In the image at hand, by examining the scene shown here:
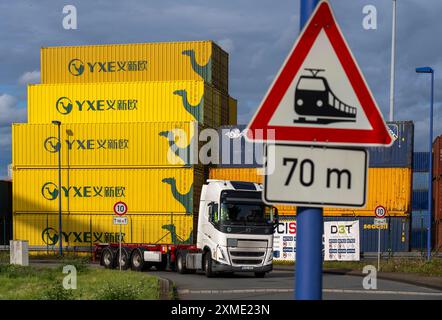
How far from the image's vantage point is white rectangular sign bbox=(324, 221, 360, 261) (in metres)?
32.7

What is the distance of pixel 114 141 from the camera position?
39.6m

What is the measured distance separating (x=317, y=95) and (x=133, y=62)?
37714 mm

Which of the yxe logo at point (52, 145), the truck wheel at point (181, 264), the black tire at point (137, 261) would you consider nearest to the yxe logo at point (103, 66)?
the yxe logo at point (52, 145)

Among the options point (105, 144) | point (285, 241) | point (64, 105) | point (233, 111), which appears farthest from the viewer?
point (233, 111)

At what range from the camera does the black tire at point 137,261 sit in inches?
1054

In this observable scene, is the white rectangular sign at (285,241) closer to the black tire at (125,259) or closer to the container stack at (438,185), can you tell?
the black tire at (125,259)

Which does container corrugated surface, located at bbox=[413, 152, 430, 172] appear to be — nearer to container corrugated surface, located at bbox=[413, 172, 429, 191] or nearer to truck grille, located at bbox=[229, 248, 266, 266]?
container corrugated surface, located at bbox=[413, 172, 429, 191]

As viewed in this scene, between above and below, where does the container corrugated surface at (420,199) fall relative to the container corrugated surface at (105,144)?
below

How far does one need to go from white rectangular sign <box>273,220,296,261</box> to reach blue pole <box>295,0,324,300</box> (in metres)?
30.0

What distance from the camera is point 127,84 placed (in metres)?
39.9

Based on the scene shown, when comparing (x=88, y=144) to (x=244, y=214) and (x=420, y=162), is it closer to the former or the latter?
(x=244, y=214)

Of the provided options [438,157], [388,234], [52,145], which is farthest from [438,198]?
[52,145]

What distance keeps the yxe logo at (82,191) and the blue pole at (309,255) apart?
36.0m

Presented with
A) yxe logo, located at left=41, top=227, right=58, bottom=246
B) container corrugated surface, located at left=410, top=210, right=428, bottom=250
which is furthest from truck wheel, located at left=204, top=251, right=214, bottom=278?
container corrugated surface, located at left=410, top=210, right=428, bottom=250
